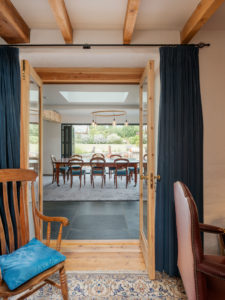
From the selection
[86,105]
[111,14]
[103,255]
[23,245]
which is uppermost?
[86,105]

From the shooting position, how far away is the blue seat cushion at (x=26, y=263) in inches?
46.6

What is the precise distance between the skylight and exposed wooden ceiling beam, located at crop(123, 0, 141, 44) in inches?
152

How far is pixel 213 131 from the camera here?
203cm

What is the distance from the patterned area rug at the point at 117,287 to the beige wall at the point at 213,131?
1.97 feet

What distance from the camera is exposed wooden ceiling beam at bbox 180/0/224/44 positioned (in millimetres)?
1539

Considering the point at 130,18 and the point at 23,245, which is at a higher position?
the point at 130,18

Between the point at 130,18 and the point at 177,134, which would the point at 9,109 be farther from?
the point at 177,134

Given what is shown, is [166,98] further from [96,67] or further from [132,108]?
[132,108]

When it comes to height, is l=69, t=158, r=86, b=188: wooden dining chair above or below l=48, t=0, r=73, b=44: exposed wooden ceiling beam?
below

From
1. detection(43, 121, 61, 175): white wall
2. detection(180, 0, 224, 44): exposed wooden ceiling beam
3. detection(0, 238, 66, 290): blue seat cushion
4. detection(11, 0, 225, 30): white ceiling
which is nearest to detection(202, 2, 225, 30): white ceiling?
detection(11, 0, 225, 30): white ceiling

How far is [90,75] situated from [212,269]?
2493 mm

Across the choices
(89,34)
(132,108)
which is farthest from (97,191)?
(89,34)

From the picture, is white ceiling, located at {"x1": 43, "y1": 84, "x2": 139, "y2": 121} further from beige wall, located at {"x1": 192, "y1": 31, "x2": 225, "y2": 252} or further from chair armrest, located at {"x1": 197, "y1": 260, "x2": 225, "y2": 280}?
chair armrest, located at {"x1": 197, "y1": 260, "x2": 225, "y2": 280}

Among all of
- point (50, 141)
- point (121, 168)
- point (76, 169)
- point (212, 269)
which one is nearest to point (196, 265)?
point (212, 269)
